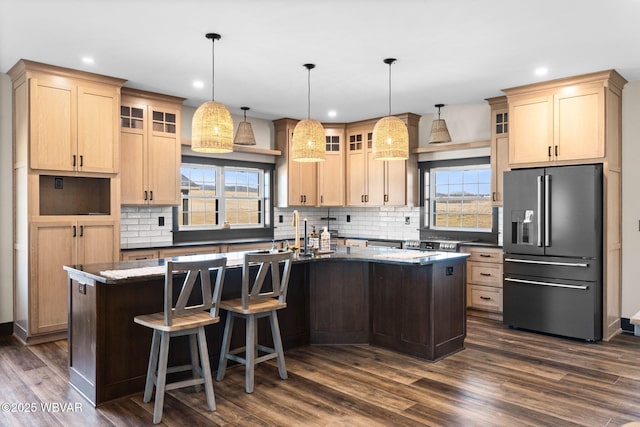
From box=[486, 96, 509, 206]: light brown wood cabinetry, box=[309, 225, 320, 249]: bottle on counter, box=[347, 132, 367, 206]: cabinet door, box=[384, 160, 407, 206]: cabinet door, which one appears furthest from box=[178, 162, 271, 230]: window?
box=[486, 96, 509, 206]: light brown wood cabinetry

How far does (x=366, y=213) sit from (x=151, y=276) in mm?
4889

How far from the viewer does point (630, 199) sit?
5.02 metres

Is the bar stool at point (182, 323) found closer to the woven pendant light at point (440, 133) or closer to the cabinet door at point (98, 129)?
the cabinet door at point (98, 129)

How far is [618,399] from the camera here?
10.6ft

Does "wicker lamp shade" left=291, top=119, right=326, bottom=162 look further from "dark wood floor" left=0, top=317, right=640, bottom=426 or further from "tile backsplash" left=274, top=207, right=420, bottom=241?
"tile backsplash" left=274, top=207, right=420, bottom=241

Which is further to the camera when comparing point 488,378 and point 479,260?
point 479,260

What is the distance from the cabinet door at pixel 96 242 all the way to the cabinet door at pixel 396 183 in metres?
3.71

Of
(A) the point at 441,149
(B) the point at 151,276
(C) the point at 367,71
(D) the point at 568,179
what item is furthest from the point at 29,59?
(D) the point at 568,179

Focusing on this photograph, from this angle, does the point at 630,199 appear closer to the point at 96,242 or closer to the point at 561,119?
the point at 561,119

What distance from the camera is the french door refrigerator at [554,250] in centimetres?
465

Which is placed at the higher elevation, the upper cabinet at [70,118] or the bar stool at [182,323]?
the upper cabinet at [70,118]

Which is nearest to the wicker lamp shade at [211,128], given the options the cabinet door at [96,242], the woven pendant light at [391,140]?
the woven pendant light at [391,140]

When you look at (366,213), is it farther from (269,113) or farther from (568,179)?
(568,179)

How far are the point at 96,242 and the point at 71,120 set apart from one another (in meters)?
1.25
